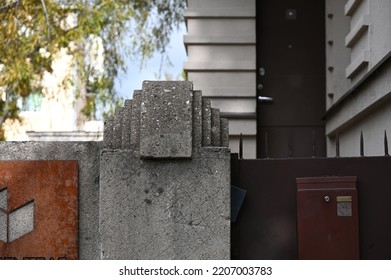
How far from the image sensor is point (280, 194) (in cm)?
609

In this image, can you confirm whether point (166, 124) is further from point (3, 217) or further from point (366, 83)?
point (366, 83)

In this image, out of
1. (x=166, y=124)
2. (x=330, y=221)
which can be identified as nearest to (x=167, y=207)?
(x=166, y=124)

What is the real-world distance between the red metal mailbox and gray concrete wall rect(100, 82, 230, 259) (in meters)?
0.56

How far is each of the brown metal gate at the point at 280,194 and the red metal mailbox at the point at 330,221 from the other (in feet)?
0.30

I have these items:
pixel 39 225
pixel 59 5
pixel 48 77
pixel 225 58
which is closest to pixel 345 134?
pixel 225 58

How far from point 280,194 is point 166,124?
0.97 meters

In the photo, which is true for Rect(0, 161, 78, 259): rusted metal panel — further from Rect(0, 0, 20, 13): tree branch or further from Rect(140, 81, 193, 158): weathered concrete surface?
Rect(0, 0, 20, 13): tree branch

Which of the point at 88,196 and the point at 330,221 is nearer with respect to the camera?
the point at 330,221

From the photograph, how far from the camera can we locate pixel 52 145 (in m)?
6.13

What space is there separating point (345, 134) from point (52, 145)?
516 centimetres

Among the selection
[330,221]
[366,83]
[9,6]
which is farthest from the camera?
[9,6]

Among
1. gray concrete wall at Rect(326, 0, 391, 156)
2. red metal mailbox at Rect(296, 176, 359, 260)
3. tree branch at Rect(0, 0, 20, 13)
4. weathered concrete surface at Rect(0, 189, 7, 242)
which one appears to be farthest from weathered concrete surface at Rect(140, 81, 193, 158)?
tree branch at Rect(0, 0, 20, 13)

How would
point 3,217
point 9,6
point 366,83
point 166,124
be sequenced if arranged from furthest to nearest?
point 9,6, point 366,83, point 3,217, point 166,124

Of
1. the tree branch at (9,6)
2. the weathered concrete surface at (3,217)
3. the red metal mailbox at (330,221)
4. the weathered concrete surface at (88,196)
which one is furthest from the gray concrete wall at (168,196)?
the tree branch at (9,6)
